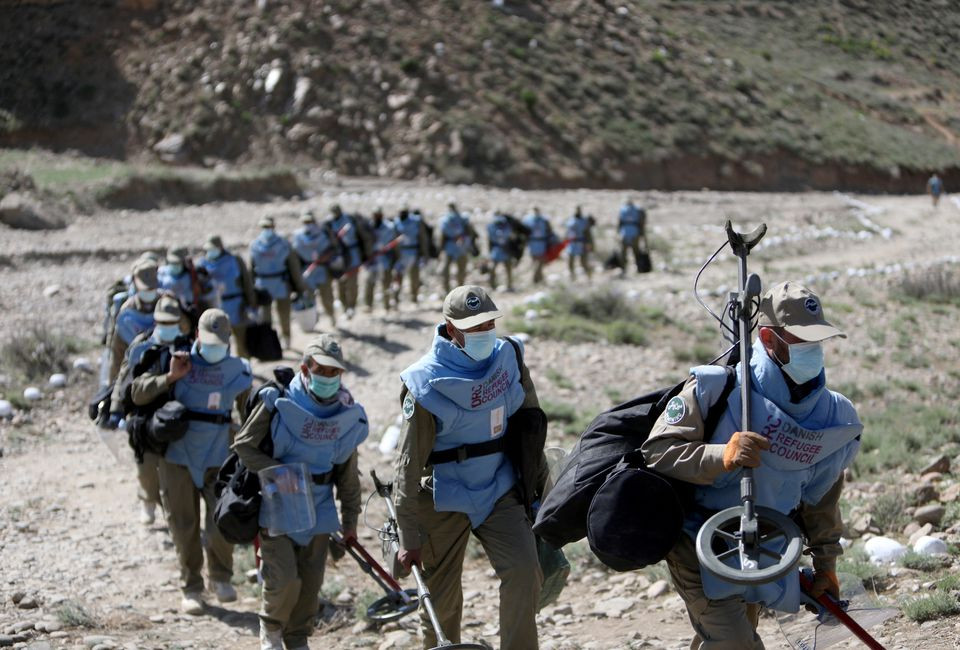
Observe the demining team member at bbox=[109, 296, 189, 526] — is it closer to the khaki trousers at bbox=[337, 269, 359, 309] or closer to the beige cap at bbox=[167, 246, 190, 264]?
the beige cap at bbox=[167, 246, 190, 264]

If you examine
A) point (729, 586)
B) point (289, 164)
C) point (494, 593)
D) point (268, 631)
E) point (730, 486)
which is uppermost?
point (730, 486)

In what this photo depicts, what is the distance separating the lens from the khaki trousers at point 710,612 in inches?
156

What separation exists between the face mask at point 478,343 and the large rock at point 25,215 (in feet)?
68.7

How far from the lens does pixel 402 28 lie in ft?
147

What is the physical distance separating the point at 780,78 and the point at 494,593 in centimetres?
5200

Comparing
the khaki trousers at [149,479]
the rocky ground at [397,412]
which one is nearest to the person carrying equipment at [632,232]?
the rocky ground at [397,412]

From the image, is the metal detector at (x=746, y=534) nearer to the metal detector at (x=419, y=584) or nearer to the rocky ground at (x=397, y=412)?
the metal detector at (x=419, y=584)

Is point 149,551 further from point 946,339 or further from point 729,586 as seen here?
point 946,339

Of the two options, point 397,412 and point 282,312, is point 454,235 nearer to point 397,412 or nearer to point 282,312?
point 282,312

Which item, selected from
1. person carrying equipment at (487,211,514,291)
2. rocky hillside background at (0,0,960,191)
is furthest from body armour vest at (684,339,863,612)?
rocky hillside background at (0,0,960,191)

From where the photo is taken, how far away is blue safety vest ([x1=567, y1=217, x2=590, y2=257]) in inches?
837

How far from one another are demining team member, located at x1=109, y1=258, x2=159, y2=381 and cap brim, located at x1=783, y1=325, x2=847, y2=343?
239 inches

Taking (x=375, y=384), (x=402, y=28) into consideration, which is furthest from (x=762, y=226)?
(x=402, y=28)

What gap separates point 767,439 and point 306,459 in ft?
8.75
